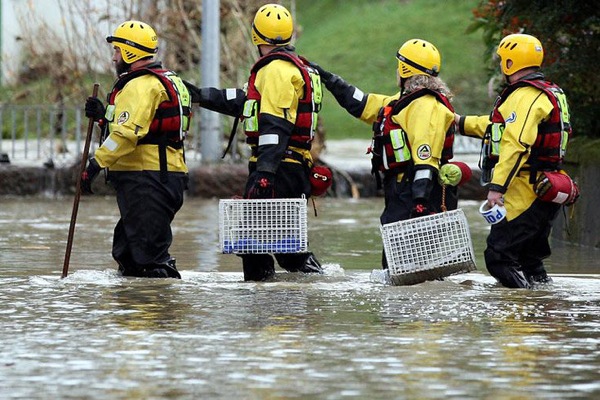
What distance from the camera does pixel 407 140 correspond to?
10.0m

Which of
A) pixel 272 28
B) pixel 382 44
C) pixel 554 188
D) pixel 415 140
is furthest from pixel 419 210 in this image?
pixel 382 44

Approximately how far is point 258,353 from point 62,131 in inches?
513

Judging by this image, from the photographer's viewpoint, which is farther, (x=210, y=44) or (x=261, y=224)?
(x=210, y=44)

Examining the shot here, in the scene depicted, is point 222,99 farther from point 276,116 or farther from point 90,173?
point 90,173

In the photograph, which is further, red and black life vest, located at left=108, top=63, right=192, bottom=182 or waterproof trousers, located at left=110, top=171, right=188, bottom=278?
waterproof trousers, located at left=110, top=171, right=188, bottom=278

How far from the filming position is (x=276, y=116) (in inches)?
394

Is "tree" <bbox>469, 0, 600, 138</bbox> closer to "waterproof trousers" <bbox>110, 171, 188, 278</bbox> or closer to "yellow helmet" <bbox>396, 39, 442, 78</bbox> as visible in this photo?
"yellow helmet" <bbox>396, 39, 442, 78</bbox>

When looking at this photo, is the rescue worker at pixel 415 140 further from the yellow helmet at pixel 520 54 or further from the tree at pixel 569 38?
the tree at pixel 569 38

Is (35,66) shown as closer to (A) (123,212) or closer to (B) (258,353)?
(A) (123,212)

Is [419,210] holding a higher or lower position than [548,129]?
lower

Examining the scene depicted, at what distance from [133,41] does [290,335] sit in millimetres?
3286

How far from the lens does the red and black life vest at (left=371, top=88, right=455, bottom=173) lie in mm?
10000

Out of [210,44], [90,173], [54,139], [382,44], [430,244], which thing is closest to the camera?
[430,244]

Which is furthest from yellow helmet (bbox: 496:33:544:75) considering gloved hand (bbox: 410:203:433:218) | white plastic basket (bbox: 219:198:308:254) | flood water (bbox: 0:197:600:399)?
white plastic basket (bbox: 219:198:308:254)
